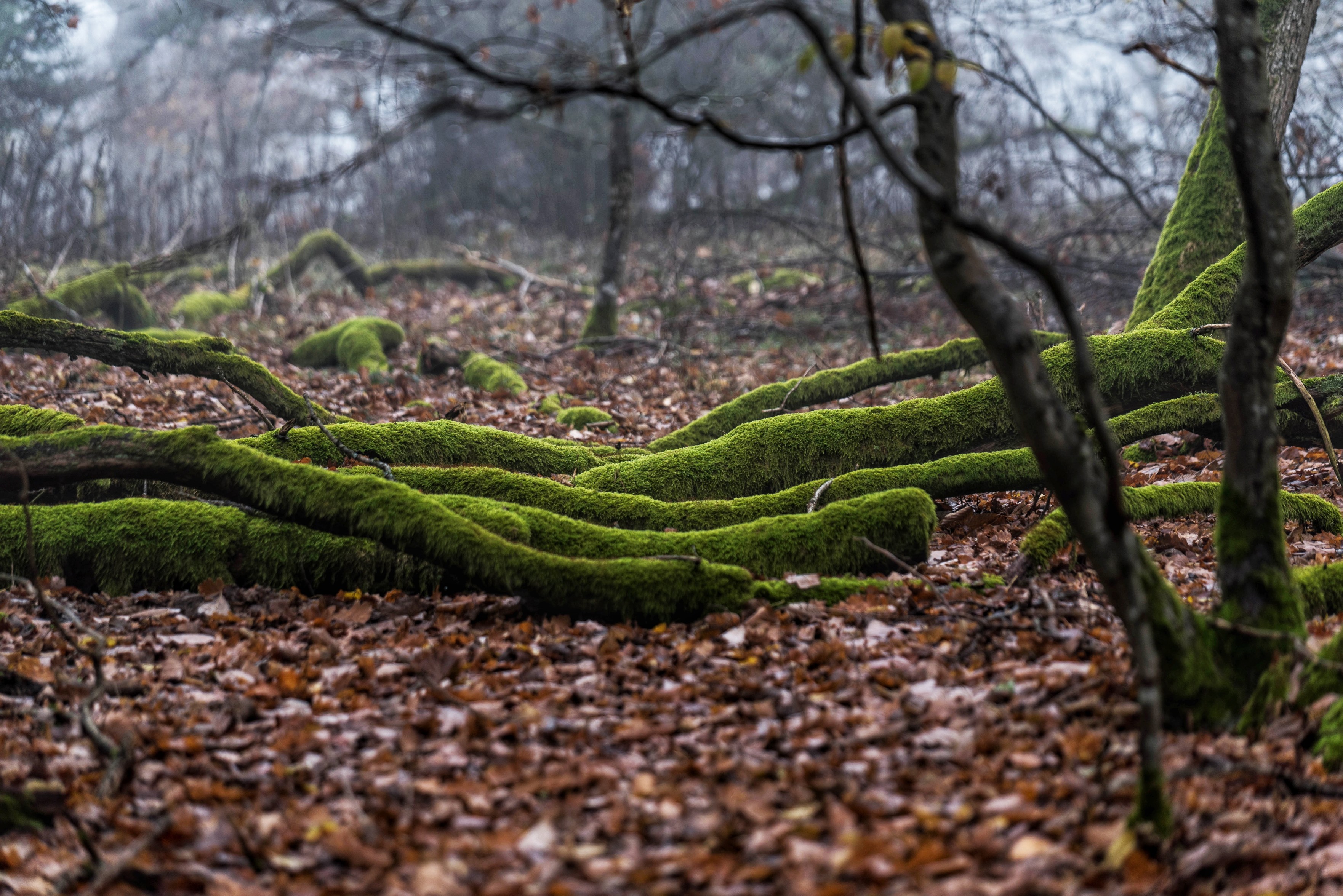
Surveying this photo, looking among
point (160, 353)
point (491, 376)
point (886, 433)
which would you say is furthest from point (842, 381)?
point (160, 353)

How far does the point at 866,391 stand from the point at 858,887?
7533 millimetres

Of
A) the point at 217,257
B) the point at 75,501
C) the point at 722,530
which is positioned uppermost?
the point at 217,257

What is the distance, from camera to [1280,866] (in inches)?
88.5

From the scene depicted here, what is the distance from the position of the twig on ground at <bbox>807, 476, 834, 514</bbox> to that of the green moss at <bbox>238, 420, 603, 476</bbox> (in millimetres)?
1639

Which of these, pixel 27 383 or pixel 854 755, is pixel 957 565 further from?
pixel 27 383

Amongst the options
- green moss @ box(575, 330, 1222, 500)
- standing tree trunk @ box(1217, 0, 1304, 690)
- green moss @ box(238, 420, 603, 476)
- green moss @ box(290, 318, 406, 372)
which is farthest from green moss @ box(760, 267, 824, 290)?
standing tree trunk @ box(1217, 0, 1304, 690)

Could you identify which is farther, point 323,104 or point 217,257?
point 323,104

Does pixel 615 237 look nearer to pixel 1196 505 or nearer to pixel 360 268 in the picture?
pixel 360 268

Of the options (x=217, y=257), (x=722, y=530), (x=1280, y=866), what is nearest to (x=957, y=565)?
(x=722, y=530)

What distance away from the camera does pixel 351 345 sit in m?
10.4

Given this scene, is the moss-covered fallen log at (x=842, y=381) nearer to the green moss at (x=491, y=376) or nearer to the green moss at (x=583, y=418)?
the green moss at (x=583, y=418)

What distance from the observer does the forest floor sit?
88.9 inches

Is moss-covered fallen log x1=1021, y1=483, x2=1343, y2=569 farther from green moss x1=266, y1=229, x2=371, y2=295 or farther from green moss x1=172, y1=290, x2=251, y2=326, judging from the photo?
green moss x1=266, y1=229, x2=371, y2=295

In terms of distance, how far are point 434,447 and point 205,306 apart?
9.55m
